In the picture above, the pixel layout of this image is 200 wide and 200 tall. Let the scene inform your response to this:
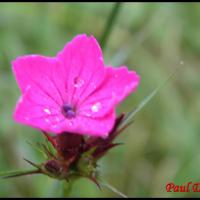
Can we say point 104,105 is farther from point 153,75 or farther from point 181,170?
point 153,75

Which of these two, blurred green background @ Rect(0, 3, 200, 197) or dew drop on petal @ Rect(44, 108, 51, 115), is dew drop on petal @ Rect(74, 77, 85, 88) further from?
blurred green background @ Rect(0, 3, 200, 197)

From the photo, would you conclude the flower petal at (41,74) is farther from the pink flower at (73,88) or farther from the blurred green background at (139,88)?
the blurred green background at (139,88)

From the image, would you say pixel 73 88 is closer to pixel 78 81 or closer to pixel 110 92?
pixel 78 81

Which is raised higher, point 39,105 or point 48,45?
point 48,45

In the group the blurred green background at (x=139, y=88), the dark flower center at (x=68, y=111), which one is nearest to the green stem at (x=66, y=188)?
the dark flower center at (x=68, y=111)

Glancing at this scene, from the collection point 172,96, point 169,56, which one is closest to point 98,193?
point 172,96

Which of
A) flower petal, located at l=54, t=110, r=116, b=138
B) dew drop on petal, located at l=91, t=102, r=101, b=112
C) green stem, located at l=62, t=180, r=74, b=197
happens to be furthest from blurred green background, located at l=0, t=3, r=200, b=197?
→ flower petal, located at l=54, t=110, r=116, b=138
